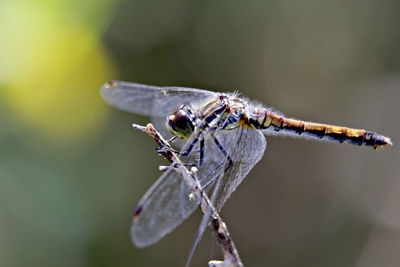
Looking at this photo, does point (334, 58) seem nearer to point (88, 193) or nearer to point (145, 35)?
point (145, 35)

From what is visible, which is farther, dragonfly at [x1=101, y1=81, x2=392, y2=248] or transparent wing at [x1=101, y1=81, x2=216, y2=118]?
transparent wing at [x1=101, y1=81, x2=216, y2=118]

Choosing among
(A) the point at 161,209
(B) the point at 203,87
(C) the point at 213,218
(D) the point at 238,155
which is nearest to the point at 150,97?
(D) the point at 238,155

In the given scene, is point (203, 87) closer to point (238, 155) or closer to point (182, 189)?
point (238, 155)

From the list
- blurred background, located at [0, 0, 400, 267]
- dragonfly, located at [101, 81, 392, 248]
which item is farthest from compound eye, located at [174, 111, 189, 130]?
blurred background, located at [0, 0, 400, 267]

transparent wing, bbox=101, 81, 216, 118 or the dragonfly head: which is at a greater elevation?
transparent wing, bbox=101, 81, 216, 118

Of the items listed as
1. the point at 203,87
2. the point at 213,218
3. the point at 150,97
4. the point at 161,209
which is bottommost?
the point at 161,209

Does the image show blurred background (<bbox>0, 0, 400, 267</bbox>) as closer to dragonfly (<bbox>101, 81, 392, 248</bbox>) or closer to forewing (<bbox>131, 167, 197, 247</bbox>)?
dragonfly (<bbox>101, 81, 392, 248</bbox>)
